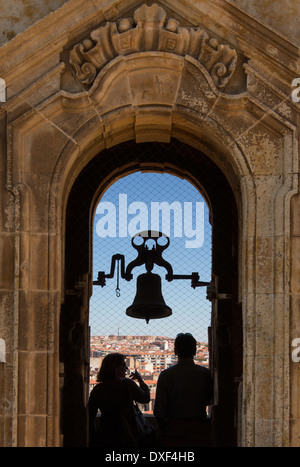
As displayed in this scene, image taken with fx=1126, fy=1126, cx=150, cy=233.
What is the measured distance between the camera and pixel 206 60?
9727 mm

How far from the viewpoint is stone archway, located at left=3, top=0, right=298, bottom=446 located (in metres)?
9.23

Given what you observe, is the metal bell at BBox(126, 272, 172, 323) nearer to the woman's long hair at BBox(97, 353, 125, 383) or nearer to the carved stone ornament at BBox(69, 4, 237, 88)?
the woman's long hair at BBox(97, 353, 125, 383)

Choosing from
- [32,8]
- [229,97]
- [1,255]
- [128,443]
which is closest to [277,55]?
[229,97]

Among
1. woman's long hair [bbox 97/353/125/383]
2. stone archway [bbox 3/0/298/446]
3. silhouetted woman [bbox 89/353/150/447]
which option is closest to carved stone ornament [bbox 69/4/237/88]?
stone archway [bbox 3/0/298/446]

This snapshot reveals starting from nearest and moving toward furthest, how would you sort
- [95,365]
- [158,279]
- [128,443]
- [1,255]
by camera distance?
1. [1,255]
2. [128,443]
3. [158,279]
4. [95,365]

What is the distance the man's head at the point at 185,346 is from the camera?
35.2 ft

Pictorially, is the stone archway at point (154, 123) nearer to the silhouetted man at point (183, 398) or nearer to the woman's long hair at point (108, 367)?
the silhouetted man at point (183, 398)

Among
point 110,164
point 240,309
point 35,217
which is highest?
point 110,164

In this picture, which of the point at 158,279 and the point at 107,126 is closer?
the point at 107,126

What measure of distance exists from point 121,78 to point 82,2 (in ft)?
2.38

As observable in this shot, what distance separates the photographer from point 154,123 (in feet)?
32.9

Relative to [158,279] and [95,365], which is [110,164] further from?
[95,365]

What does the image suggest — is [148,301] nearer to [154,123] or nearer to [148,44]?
[154,123]

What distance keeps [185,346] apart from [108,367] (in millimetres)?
800
